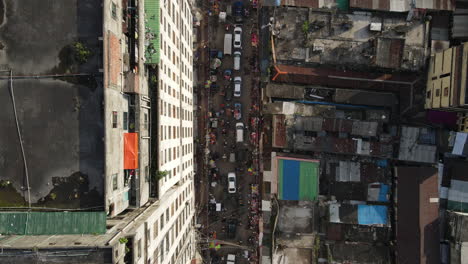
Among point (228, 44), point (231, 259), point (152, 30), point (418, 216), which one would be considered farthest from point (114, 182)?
point (418, 216)

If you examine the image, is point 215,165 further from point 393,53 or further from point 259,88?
point 393,53

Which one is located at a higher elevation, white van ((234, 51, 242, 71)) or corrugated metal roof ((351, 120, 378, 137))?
white van ((234, 51, 242, 71))

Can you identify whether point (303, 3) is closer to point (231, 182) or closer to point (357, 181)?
point (357, 181)

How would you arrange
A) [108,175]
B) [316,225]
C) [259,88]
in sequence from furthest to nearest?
[259,88]
[316,225]
[108,175]

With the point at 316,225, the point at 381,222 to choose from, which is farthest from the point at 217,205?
the point at 381,222

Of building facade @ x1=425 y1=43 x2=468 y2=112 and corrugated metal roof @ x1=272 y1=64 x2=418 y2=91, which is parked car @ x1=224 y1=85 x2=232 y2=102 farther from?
building facade @ x1=425 y1=43 x2=468 y2=112

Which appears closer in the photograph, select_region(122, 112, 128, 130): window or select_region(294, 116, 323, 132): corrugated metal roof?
select_region(122, 112, 128, 130): window

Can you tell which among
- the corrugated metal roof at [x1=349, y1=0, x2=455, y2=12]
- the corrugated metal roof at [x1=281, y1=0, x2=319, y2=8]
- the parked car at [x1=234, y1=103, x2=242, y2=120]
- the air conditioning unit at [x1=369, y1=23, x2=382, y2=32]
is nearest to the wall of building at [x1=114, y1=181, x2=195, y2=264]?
the parked car at [x1=234, y1=103, x2=242, y2=120]
